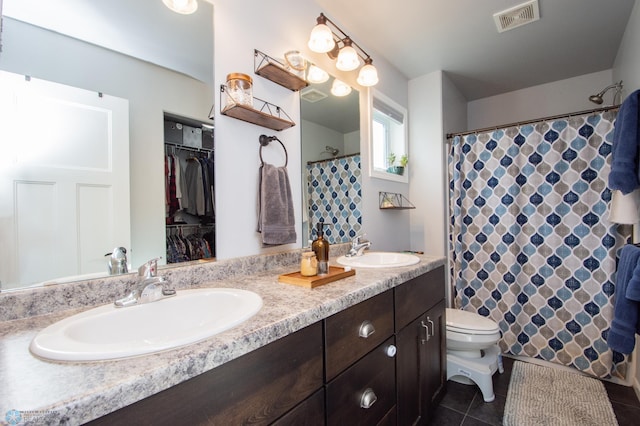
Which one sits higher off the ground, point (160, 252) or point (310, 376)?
point (160, 252)

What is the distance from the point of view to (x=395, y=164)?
7.86 feet

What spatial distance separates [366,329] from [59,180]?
1.03 m

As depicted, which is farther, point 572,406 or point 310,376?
point 572,406

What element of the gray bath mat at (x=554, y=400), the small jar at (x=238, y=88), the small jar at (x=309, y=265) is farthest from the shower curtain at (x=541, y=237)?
the small jar at (x=238, y=88)

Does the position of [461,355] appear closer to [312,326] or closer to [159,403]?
[312,326]

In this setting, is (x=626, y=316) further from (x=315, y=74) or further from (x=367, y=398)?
(x=315, y=74)

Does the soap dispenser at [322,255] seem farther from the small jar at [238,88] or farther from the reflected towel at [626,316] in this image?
the reflected towel at [626,316]

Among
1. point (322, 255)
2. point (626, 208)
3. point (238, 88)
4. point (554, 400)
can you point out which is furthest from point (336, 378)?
point (626, 208)

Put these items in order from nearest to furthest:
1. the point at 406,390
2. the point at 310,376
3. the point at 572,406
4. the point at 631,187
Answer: the point at 310,376 → the point at 406,390 → the point at 631,187 → the point at 572,406

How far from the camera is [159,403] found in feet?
1.59

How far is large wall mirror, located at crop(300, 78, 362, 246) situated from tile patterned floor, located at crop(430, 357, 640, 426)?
3.72 ft

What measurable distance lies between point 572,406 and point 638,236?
1.05m

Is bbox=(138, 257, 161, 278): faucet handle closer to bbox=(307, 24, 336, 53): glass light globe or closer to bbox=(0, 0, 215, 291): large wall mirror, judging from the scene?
bbox=(0, 0, 215, 291): large wall mirror

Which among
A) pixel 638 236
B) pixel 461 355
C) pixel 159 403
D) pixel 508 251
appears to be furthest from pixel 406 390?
pixel 638 236
